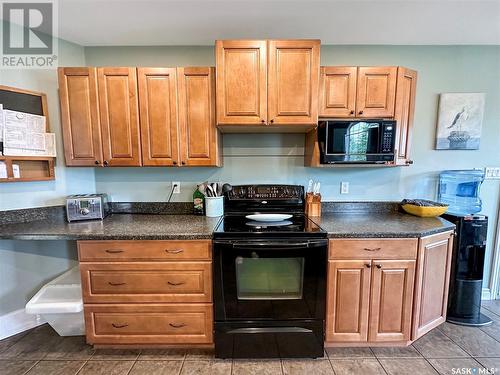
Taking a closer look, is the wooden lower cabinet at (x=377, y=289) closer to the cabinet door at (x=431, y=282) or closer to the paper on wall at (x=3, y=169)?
the cabinet door at (x=431, y=282)

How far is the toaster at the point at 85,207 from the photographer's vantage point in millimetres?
1909

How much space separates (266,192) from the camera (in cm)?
220

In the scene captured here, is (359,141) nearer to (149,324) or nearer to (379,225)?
(379,225)

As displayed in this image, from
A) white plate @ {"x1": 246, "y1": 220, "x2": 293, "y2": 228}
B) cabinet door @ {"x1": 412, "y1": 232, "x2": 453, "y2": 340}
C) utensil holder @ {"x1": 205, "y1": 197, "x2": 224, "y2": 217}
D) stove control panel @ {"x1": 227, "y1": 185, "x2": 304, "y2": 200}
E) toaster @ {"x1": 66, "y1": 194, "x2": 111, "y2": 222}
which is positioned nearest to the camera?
cabinet door @ {"x1": 412, "y1": 232, "x2": 453, "y2": 340}

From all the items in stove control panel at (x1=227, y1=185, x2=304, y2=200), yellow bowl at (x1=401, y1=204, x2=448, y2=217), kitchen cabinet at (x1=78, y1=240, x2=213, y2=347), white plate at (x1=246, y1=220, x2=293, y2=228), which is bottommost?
kitchen cabinet at (x1=78, y1=240, x2=213, y2=347)

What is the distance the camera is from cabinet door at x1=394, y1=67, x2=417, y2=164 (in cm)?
188

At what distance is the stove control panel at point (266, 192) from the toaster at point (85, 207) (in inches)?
43.9

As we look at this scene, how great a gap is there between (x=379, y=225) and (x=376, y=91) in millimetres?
1085

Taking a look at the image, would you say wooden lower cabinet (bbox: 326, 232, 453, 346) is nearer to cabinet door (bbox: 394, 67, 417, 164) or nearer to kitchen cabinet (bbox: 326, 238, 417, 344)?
kitchen cabinet (bbox: 326, 238, 417, 344)

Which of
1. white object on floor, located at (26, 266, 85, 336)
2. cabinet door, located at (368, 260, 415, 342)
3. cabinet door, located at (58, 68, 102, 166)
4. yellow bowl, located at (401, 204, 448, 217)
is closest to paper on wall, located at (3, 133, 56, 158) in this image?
cabinet door, located at (58, 68, 102, 166)

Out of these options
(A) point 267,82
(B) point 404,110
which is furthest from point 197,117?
(B) point 404,110

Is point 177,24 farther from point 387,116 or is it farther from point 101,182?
point 387,116

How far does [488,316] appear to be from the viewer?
2094 millimetres

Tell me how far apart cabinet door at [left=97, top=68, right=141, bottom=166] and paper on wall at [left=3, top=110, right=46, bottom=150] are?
520mm
